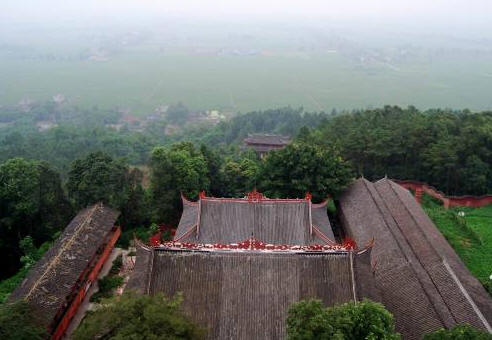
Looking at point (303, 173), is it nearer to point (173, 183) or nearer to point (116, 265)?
point (173, 183)

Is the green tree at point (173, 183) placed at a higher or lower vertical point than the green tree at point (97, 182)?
lower

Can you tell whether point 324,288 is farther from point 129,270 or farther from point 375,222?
point 129,270

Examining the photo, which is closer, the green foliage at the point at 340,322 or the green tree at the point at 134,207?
the green foliage at the point at 340,322

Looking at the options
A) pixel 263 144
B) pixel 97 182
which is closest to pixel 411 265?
pixel 97 182

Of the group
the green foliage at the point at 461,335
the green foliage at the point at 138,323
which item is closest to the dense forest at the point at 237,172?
the green foliage at the point at 138,323

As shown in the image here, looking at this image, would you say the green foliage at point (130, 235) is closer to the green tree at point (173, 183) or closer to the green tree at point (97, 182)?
the green tree at point (173, 183)

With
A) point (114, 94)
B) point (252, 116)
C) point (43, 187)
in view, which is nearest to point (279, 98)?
point (252, 116)

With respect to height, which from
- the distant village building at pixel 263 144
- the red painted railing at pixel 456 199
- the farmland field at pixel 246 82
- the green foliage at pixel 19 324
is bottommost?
the farmland field at pixel 246 82
